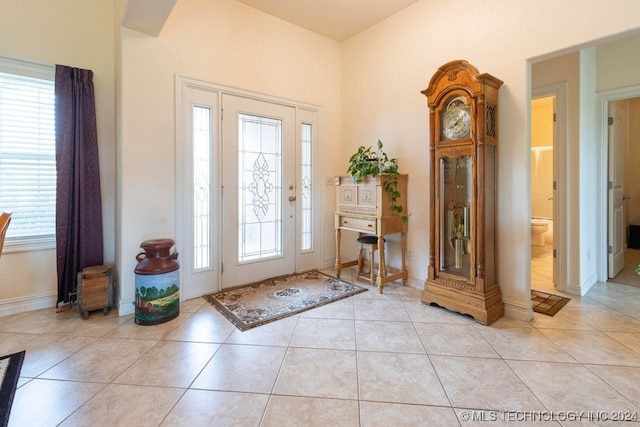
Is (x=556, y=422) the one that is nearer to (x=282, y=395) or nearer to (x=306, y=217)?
(x=282, y=395)

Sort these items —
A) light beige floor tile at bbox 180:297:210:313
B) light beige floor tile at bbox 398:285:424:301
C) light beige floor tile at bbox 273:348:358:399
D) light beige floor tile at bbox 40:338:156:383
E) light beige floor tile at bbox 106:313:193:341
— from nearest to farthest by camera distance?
light beige floor tile at bbox 273:348:358:399 < light beige floor tile at bbox 40:338:156:383 < light beige floor tile at bbox 106:313:193:341 < light beige floor tile at bbox 180:297:210:313 < light beige floor tile at bbox 398:285:424:301

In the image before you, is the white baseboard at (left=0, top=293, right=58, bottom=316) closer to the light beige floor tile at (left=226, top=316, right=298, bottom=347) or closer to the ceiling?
the light beige floor tile at (left=226, top=316, right=298, bottom=347)

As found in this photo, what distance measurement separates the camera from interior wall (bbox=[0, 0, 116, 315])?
249cm

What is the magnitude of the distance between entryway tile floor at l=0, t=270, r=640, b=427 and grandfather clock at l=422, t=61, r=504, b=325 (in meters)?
0.22

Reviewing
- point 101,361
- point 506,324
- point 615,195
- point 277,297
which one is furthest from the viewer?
point 615,195

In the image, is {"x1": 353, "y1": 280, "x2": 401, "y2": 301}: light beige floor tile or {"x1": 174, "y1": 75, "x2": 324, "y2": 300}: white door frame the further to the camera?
{"x1": 353, "y1": 280, "x2": 401, "y2": 301}: light beige floor tile

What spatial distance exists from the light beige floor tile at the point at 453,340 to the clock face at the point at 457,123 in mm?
1580

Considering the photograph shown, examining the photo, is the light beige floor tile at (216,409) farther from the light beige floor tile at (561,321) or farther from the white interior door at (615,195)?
the white interior door at (615,195)

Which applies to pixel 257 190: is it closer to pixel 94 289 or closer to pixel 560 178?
pixel 94 289

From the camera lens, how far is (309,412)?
4.77 ft

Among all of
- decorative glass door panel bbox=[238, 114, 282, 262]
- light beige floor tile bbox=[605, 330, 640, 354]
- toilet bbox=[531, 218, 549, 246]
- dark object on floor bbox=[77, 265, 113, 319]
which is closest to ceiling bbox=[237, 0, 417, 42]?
decorative glass door panel bbox=[238, 114, 282, 262]

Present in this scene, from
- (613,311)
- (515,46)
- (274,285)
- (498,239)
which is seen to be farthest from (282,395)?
(515,46)

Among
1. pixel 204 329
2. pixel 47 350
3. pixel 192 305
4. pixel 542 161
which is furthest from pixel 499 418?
pixel 542 161

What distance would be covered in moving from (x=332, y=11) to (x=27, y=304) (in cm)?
420
